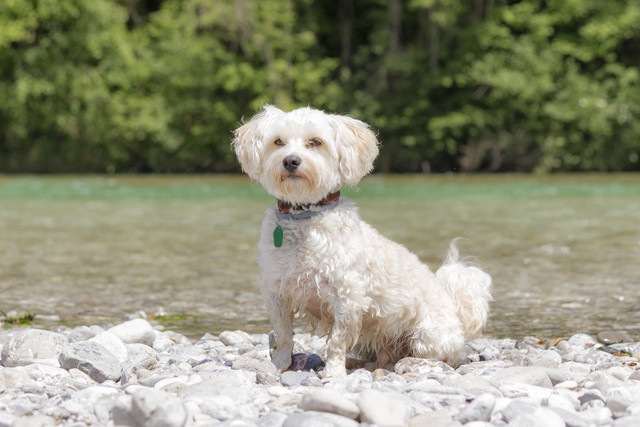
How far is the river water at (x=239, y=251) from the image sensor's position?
661cm

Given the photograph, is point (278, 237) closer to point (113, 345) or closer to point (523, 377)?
point (113, 345)

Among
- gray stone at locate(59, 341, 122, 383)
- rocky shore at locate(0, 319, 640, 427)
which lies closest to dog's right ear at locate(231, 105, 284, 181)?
rocky shore at locate(0, 319, 640, 427)

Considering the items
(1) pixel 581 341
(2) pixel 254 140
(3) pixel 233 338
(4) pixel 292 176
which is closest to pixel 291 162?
(4) pixel 292 176

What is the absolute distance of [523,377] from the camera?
3910mm

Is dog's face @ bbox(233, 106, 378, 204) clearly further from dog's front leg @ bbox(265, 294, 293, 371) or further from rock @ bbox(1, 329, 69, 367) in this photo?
rock @ bbox(1, 329, 69, 367)

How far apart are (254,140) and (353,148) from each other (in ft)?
1.63

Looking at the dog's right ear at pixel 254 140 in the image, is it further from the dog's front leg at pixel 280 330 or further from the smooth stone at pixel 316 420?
the smooth stone at pixel 316 420

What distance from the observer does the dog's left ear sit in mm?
4410

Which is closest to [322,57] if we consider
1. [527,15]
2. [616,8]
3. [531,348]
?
[527,15]

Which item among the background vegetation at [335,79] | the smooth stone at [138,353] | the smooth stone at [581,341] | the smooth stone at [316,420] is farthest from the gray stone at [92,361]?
the background vegetation at [335,79]

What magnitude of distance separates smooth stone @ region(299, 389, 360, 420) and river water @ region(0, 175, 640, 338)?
5.72ft

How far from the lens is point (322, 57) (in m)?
32.9

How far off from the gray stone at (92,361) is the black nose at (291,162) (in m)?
1.29

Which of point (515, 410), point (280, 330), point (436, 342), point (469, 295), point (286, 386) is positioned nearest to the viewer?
point (515, 410)
